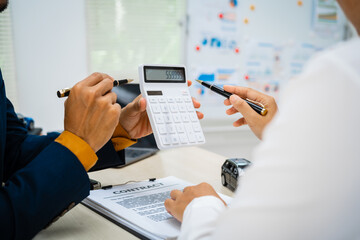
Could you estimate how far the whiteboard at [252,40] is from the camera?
2.30 m

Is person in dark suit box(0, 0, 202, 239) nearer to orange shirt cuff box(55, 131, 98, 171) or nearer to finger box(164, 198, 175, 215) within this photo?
orange shirt cuff box(55, 131, 98, 171)

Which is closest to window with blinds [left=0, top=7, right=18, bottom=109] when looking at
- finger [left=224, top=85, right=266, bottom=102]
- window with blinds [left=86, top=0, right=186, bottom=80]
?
window with blinds [left=86, top=0, right=186, bottom=80]

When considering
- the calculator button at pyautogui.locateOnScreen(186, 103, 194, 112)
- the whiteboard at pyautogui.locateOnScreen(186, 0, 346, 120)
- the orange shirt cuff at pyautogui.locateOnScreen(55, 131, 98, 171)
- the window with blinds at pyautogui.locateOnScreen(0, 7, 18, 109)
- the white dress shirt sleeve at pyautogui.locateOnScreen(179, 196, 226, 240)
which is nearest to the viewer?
the white dress shirt sleeve at pyautogui.locateOnScreen(179, 196, 226, 240)

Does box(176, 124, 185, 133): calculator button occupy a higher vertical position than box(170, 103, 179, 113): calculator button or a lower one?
lower

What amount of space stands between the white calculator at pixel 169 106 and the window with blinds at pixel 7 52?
4.38ft

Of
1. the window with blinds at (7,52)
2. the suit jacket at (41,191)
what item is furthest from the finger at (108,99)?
the window with blinds at (7,52)

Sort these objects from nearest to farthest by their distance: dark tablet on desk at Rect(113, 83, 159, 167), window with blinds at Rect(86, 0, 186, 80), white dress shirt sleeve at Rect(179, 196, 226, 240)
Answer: white dress shirt sleeve at Rect(179, 196, 226, 240) → dark tablet on desk at Rect(113, 83, 159, 167) → window with blinds at Rect(86, 0, 186, 80)

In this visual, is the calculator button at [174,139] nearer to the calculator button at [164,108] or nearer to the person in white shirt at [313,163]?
the calculator button at [164,108]

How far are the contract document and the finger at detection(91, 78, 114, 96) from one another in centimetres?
24

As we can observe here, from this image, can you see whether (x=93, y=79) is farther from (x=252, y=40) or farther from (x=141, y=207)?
(x=252, y=40)

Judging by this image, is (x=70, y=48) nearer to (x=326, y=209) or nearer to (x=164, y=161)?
(x=164, y=161)

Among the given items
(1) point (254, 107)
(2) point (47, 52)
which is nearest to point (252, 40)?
(2) point (47, 52)

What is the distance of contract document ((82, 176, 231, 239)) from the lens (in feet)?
1.95

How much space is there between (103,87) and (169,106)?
0.72 ft
